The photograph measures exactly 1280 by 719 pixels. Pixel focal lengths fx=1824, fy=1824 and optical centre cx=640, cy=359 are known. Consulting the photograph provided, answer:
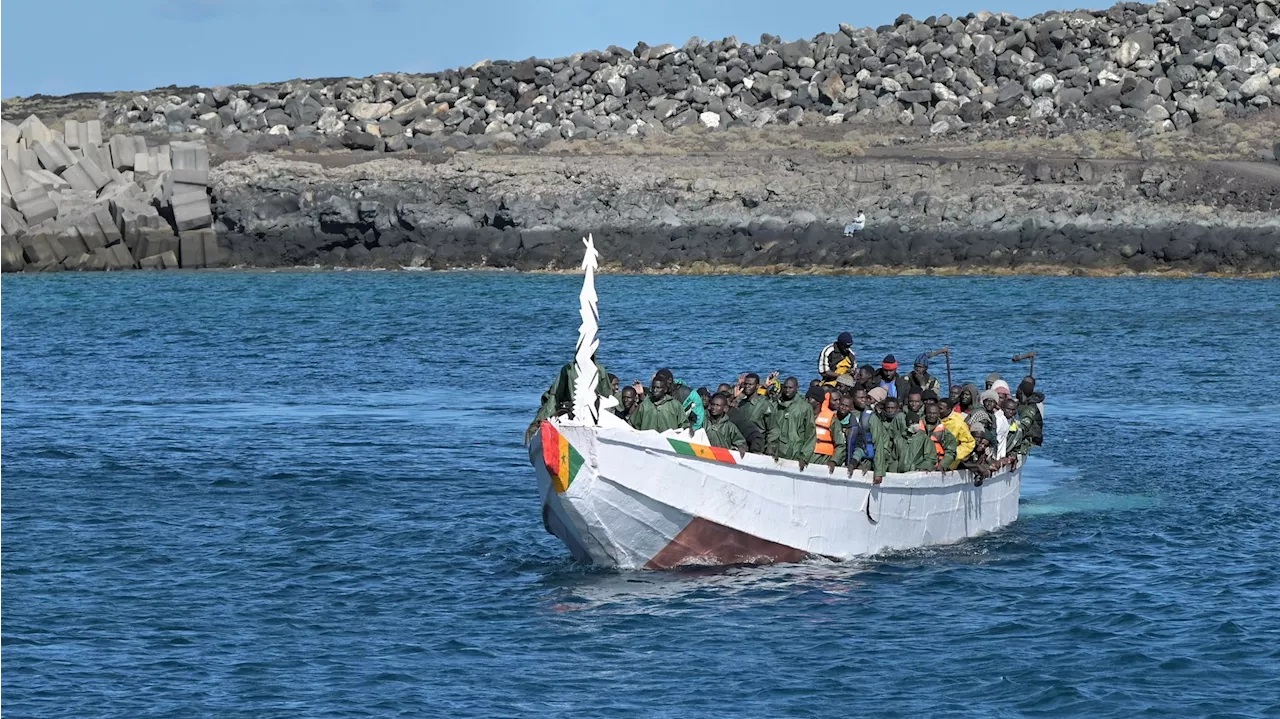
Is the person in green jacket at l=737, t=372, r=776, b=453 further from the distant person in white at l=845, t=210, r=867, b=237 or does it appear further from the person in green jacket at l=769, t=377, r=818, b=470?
the distant person in white at l=845, t=210, r=867, b=237

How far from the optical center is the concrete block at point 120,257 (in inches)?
3401

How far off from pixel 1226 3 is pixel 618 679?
94.7 metres

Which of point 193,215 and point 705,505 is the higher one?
point 193,215

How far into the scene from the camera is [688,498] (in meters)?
22.2

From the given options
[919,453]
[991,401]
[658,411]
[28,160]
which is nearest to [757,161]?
[28,160]

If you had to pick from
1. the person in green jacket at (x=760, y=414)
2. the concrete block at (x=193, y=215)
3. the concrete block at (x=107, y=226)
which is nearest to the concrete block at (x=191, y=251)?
the concrete block at (x=193, y=215)

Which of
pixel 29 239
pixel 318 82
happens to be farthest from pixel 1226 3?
pixel 29 239

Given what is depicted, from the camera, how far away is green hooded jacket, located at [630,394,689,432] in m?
22.6

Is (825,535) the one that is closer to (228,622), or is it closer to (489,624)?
(489,624)

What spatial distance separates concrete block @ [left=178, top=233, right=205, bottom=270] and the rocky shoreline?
0.13 metres

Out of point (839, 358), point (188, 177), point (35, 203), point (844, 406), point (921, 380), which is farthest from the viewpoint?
point (35, 203)

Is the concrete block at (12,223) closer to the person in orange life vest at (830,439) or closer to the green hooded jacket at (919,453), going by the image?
the green hooded jacket at (919,453)

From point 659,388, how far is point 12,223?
230 ft

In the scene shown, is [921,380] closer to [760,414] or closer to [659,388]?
[760,414]
